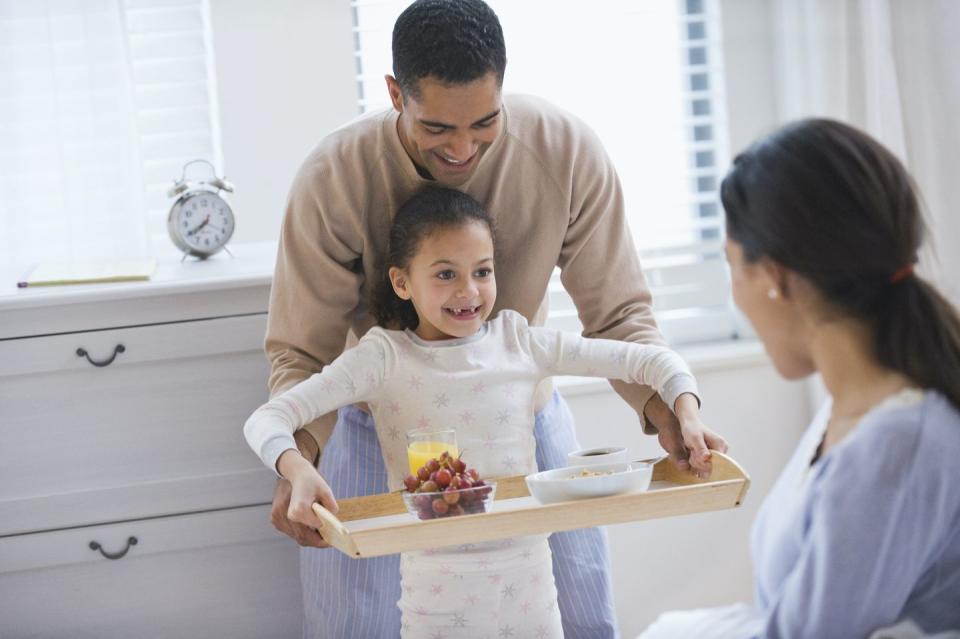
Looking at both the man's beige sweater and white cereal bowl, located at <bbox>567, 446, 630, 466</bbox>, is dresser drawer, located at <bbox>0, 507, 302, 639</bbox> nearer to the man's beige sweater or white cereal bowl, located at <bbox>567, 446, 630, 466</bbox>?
the man's beige sweater

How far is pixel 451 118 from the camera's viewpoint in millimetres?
1848

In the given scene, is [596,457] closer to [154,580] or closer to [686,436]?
[686,436]

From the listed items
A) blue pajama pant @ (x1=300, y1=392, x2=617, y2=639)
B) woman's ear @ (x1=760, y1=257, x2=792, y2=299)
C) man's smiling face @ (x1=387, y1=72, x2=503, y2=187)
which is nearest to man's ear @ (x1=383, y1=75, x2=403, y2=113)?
man's smiling face @ (x1=387, y1=72, x2=503, y2=187)

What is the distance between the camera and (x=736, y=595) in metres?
3.14

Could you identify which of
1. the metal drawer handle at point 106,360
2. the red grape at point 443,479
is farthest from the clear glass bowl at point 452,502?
the metal drawer handle at point 106,360

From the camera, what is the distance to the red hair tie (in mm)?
1232

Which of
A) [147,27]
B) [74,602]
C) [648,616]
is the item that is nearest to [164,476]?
[74,602]

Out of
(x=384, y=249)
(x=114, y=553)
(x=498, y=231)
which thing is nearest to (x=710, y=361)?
(x=498, y=231)

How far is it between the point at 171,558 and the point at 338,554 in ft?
1.22

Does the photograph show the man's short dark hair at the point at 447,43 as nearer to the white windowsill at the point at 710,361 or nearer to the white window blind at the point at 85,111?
the white window blind at the point at 85,111

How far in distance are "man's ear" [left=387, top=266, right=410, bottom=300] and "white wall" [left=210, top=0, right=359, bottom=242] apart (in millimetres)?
949

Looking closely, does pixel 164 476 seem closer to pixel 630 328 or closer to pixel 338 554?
pixel 338 554

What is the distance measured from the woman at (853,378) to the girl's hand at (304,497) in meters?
0.59

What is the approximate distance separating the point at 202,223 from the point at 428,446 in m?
0.97
